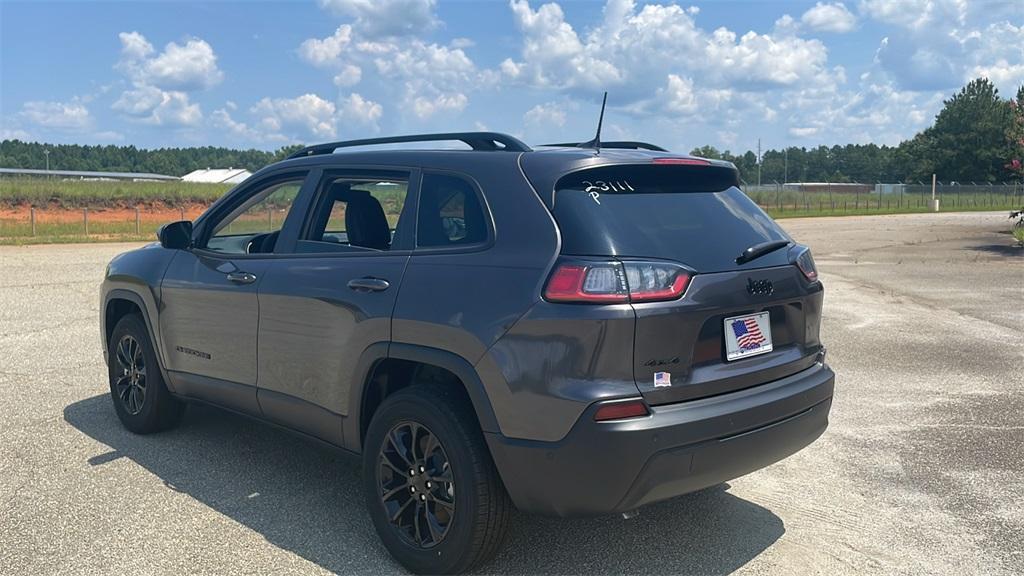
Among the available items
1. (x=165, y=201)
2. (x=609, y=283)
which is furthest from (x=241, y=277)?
(x=165, y=201)

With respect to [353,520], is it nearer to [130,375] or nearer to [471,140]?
[471,140]

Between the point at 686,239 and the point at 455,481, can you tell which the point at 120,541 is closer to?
the point at 455,481

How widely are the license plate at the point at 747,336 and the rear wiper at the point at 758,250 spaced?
23 cm

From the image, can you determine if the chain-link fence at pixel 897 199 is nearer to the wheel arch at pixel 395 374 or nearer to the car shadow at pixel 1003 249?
the car shadow at pixel 1003 249

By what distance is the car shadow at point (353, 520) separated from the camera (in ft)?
11.8

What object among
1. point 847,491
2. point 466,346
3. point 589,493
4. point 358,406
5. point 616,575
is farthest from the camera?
point 847,491

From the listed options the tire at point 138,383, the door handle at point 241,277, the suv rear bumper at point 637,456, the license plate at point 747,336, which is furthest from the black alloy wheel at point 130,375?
the license plate at point 747,336

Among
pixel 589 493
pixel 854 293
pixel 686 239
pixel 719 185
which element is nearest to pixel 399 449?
pixel 589 493

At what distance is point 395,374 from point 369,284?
1.37 feet

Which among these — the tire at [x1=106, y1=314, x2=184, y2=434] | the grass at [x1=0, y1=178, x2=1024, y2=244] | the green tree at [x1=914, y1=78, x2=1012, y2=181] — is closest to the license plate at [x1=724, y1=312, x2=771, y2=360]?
the tire at [x1=106, y1=314, x2=184, y2=434]

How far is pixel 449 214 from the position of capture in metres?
3.58

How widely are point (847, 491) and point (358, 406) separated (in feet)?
8.76

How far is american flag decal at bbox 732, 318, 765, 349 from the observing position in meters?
3.30

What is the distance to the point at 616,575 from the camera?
11.4 feet
